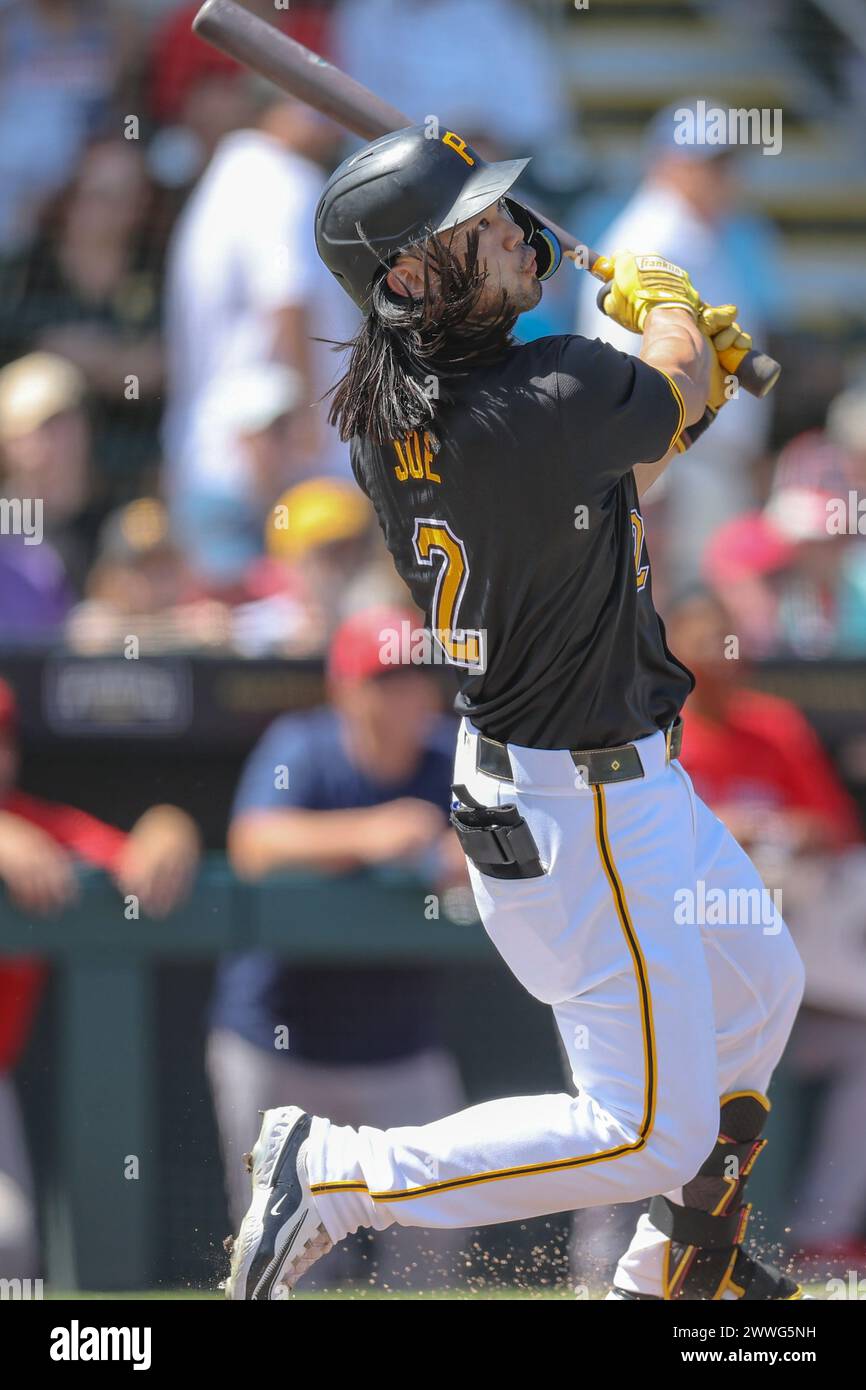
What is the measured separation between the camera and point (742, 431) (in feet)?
18.8

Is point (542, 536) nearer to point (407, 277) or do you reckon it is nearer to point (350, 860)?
point (407, 277)

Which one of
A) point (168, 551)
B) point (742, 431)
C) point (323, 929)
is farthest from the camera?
point (742, 431)

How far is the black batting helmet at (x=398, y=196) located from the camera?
267 centimetres

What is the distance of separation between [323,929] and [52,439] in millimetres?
1655

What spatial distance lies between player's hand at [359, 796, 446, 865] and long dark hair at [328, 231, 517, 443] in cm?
160

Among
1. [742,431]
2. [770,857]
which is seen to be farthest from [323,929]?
[742,431]

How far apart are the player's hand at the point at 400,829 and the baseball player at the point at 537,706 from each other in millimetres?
1256

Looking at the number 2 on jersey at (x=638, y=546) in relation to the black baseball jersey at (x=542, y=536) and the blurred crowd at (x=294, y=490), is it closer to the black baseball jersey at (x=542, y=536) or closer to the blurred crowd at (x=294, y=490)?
the black baseball jersey at (x=542, y=536)

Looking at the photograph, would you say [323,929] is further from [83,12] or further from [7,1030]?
[83,12]

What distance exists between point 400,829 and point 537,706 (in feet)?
4.79

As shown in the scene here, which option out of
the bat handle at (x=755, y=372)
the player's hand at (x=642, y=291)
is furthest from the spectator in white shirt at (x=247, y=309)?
the bat handle at (x=755, y=372)

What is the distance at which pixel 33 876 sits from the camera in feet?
13.8
